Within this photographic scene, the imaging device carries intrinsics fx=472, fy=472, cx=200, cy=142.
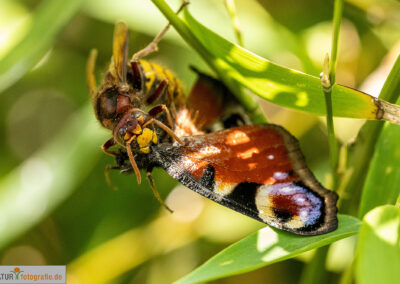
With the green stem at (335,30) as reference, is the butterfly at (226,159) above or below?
below

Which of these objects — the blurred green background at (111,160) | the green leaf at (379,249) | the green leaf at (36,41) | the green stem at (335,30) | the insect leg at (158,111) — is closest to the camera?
the green leaf at (379,249)

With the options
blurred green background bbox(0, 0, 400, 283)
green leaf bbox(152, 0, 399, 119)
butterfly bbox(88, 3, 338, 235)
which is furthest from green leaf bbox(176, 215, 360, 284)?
blurred green background bbox(0, 0, 400, 283)

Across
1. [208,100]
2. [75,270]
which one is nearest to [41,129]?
A: [75,270]

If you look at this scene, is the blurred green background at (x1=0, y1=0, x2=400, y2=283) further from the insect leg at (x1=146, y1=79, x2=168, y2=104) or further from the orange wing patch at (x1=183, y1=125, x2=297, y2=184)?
the orange wing patch at (x1=183, y1=125, x2=297, y2=184)

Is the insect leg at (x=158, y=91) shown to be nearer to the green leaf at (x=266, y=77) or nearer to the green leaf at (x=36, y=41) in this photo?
the green leaf at (x=266, y=77)

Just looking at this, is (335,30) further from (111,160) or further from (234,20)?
(111,160)

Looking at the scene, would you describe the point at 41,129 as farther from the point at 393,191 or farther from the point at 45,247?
the point at 393,191

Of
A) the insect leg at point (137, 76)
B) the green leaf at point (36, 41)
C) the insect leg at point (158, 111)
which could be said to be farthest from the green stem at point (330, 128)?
the green leaf at point (36, 41)
